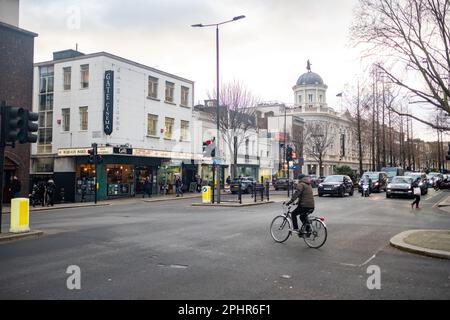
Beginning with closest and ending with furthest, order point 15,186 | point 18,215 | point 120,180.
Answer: point 18,215 → point 15,186 → point 120,180

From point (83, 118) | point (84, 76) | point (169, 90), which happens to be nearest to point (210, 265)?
point (83, 118)

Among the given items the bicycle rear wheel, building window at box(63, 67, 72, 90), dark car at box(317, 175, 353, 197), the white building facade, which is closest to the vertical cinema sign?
the white building facade

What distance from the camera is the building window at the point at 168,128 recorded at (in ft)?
116

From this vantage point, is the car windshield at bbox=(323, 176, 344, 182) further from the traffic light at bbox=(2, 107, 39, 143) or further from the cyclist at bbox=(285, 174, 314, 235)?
the traffic light at bbox=(2, 107, 39, 143)

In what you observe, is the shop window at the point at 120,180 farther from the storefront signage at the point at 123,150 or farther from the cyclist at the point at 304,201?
the cyclist at the point at 304,201

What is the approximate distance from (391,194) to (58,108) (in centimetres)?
2554

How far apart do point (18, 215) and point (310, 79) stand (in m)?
81.4

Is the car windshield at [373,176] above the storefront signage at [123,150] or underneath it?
underneath

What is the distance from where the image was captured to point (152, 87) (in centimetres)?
3378

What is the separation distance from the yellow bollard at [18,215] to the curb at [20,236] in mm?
403

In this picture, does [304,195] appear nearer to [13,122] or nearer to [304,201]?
[304,201]

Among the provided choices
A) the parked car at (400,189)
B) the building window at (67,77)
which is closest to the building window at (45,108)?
the building window at (67,77)

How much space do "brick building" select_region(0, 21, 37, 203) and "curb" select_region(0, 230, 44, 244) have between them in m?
14.9
